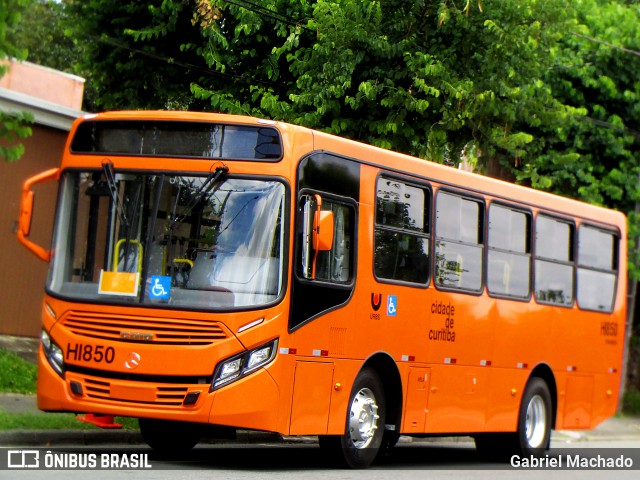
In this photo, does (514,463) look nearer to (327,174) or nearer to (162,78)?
(327,174)

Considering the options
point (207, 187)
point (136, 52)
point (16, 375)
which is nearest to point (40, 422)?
point (16, 375)

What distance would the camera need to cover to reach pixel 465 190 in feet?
47.7

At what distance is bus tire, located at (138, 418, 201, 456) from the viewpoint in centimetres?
1259

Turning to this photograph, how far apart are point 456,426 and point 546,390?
8.44ft

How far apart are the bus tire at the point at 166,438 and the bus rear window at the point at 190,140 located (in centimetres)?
283

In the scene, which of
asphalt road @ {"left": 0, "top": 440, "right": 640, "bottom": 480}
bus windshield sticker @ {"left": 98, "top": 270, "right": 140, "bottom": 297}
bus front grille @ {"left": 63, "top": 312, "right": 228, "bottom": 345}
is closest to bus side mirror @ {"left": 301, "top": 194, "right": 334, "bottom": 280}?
bus front grille @ {"left": 63, "top": 312, "right": 228, "bottom": 345}

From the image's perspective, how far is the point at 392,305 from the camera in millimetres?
12914

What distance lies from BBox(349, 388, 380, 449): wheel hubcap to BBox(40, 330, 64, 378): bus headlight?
2.92 metres

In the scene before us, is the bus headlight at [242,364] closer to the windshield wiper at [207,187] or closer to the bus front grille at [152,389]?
the bus front grille at [152,389]

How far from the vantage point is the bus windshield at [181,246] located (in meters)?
11.0

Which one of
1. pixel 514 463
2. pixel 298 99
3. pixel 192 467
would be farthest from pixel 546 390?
pixel 192 467

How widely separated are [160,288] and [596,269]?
863 cm

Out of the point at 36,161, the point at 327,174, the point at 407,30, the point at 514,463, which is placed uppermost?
the point at 407,30

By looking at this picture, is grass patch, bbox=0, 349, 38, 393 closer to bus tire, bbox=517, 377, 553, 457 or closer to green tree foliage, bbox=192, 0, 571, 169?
green tree foliage, bbox=192, 0, 571, 169
